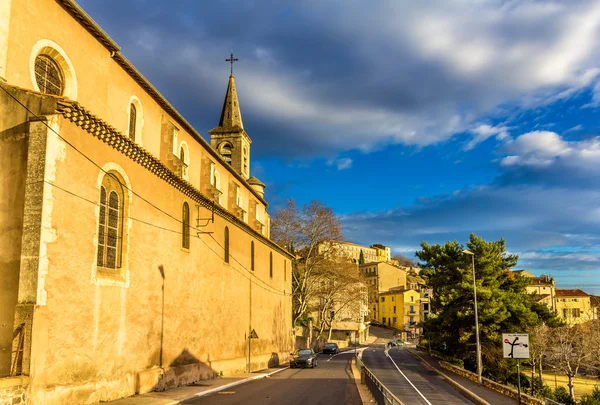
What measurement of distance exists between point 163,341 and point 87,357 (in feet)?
18.2

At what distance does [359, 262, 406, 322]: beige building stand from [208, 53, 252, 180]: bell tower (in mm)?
82050

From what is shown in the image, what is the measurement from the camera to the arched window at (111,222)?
16.4 meters

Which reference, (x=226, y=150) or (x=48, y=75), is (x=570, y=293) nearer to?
(x=226, y=150)

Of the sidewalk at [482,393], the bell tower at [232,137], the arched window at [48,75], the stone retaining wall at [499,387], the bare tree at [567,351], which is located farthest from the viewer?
the bell tower at [232,137]

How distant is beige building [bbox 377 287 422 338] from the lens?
112188mm

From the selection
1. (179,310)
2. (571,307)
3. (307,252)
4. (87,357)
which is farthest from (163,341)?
(571,307)

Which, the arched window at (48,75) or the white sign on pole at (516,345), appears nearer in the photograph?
the arched window at (48,75)

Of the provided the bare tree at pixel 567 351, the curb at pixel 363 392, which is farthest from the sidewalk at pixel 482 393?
the bare tree at pixel 567 351

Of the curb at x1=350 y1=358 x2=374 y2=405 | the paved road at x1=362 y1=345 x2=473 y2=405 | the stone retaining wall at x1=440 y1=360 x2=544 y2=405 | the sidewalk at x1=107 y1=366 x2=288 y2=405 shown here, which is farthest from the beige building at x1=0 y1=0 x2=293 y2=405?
the stone retaining wall at x1=440 y1=360 x2=544 y2=405

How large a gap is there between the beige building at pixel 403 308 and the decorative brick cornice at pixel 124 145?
91454 millimetres

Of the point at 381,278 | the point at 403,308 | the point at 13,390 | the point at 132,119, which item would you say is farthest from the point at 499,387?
the point at 381,278

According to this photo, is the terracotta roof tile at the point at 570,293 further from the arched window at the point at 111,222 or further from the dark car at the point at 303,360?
the arched window at the point at 111,222

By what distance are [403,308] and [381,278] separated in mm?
14182

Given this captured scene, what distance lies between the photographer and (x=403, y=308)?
370ft
